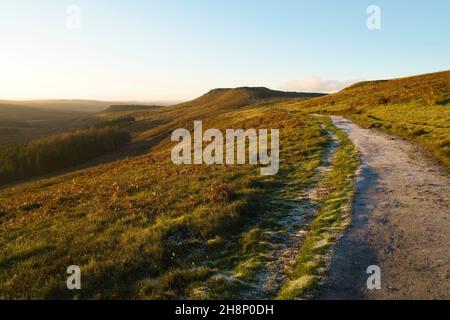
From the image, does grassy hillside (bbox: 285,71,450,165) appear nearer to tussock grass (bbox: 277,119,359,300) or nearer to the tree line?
tussock grass (bbox: 277,119,359,300)

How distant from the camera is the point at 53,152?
7950 cm

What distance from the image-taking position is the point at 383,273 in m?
9.02

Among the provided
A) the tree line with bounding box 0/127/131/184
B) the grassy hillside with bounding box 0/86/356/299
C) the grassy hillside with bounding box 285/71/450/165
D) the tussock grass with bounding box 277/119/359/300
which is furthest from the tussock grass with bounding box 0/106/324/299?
the tree line with bounding box 0/127/131/184

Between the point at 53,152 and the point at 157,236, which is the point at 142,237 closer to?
the point at 157,236

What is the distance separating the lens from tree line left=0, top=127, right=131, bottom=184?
71.2 metres

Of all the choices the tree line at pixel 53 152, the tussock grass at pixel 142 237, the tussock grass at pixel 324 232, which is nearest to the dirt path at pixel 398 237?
the tussock grass at pixel 324 232

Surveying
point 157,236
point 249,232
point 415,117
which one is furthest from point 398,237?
point 415,117

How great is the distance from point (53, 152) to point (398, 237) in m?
81.1

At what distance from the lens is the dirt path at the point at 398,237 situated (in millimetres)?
8398

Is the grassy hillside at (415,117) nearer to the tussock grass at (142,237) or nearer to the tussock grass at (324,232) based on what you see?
the tussock grass at (324,232)

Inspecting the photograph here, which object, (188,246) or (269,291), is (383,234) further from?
(188,246)
